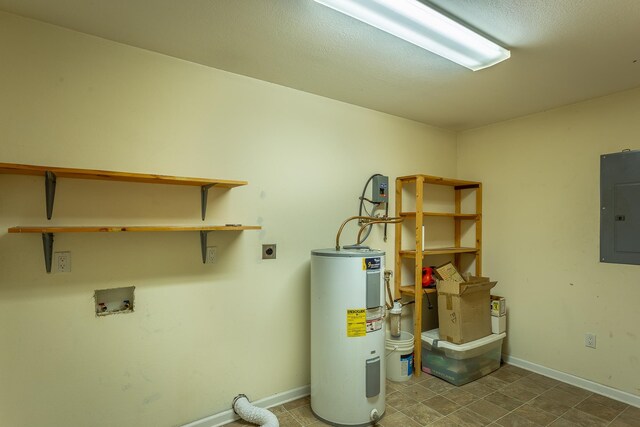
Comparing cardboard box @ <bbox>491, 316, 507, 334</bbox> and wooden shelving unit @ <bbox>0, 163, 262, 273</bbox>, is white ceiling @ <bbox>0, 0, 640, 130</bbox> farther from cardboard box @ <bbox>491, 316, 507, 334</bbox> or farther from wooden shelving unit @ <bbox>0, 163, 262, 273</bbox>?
cardboard box @ <bbox>491, 316, 507, 334</bbox>

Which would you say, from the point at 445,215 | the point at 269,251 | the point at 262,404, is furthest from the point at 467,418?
the point at 269,251

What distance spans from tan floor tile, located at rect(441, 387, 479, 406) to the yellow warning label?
3.53ft

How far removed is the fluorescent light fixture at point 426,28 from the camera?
153cm

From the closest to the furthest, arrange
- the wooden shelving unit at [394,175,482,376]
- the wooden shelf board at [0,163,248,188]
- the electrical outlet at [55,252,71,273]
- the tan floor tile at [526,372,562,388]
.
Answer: the wooden shelf board at [0,163,248,188]
the electrical outlet at [55,252,71,273]
the tan floor tile at [526,372,562,388]
the wooden shelving unit at [394,175,482,376]

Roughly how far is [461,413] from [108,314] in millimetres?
2486

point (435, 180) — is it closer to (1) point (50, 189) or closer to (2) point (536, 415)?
(2) point (536, 415)

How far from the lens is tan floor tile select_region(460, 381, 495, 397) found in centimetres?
268

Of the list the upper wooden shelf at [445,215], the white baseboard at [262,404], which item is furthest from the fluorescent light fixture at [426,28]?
the white baseboard at [262,404]

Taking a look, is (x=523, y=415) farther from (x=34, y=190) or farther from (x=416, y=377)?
(x=34, y=190)

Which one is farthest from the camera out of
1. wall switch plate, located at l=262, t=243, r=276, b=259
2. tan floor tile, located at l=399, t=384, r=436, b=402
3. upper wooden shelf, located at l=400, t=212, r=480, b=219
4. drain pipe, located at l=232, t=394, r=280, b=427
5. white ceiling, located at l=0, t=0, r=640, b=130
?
upper wooden shelf, located at l=400, t=212, r=480, b=219

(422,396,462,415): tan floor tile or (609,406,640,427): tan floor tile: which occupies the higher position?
(422,396,462,415): tan floor tile

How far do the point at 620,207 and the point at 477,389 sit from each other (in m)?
1.87

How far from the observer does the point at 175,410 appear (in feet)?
6.88

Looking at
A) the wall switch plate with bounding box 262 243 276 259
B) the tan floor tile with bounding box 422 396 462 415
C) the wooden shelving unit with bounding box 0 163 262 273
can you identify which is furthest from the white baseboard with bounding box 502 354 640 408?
the wooden shelving unit with bounding box 0 163 262 273
